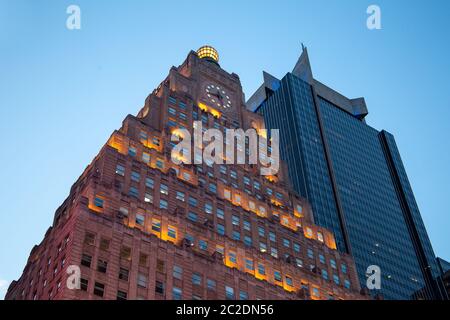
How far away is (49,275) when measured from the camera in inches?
2768

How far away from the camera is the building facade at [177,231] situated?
6952 centimetres

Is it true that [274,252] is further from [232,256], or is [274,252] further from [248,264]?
[232,256]

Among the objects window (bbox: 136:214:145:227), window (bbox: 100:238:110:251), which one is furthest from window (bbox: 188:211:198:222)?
window (bbox: 100:238:110:251)

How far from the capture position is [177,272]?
73.2m

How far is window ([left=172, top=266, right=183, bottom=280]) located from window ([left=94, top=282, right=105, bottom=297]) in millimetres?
10199

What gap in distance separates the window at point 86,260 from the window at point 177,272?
1063 cm

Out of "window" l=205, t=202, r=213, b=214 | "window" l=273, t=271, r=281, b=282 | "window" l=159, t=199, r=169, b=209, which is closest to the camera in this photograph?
"window" l=159, t=199, r=169, b=209

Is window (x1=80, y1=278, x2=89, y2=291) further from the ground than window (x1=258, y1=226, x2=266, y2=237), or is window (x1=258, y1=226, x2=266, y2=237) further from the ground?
window (x1=258, y1=226, x2=266, y2=237)

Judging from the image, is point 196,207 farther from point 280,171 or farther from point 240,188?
point 280,171

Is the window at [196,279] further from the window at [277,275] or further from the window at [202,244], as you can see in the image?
the window at [277,275]

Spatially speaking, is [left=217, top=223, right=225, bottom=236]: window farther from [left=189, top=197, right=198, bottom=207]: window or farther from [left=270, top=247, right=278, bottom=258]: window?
[left=270, top=247, right=278, bottom=258]: window

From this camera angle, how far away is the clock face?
11668 cm

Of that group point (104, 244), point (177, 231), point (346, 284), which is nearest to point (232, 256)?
point (177, 231)
